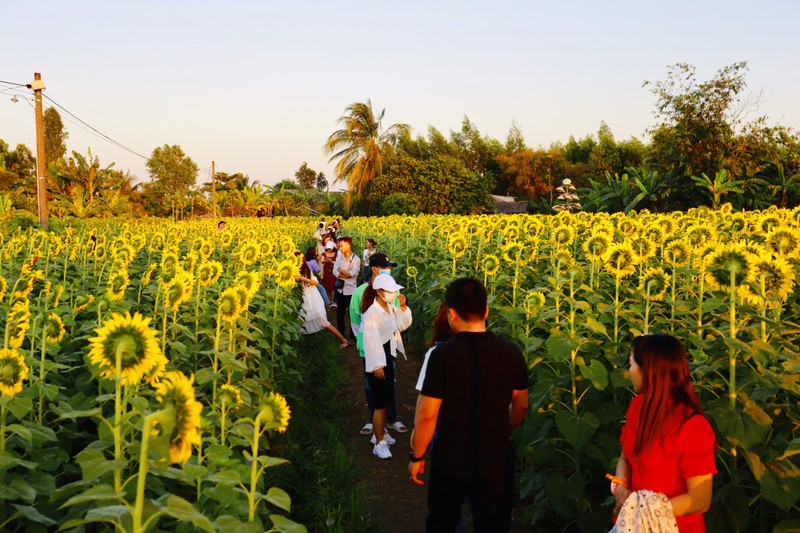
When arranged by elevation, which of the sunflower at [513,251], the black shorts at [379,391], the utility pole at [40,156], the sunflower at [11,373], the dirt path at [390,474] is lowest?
the dirt path at [390,474]

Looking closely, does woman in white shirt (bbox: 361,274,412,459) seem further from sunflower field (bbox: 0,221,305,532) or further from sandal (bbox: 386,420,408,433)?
sunflower field (bbox: 0,221,305,532)

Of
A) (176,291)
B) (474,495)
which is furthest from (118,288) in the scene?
(474,495)

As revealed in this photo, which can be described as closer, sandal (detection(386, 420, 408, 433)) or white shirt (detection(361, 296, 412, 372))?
white shirt (detection(361, 296, 412, 372))

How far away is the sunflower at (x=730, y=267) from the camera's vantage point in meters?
3.05

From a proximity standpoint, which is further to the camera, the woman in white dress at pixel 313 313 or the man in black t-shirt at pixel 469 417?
the woman in white dress at pixel 313 313

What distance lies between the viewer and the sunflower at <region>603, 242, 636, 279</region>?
4387 millimetres

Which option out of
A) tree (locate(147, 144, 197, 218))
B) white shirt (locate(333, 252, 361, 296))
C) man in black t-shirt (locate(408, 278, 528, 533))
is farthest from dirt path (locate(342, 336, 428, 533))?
tree (locate(147, 144, 197, 218))

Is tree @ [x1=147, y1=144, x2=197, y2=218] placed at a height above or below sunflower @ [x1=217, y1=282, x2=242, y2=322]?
above

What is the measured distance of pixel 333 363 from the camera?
332 inches

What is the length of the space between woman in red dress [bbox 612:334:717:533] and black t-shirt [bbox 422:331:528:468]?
0.73 metres

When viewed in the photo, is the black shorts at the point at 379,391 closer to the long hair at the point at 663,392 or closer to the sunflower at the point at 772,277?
the sunflower at the point at 772,277

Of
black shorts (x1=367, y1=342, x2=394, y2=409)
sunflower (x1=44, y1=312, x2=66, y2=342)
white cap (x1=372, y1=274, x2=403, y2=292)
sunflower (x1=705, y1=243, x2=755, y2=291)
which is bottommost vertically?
black shorts (x1=367, y1=342, x2=394, y2=409)

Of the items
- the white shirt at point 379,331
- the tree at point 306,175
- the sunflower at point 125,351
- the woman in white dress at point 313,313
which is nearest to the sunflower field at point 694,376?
the white shirt at point 379,331

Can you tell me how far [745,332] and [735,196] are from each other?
2005 cm
